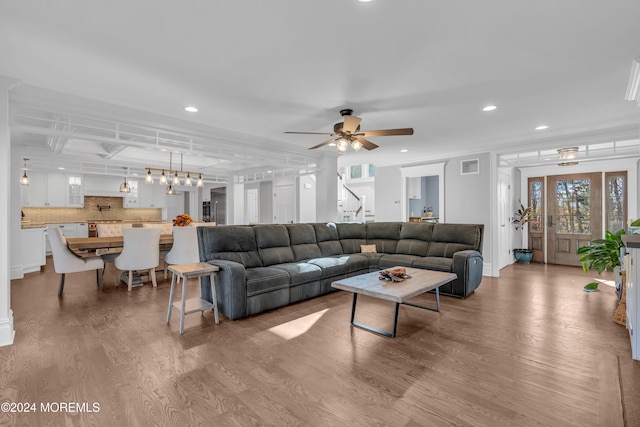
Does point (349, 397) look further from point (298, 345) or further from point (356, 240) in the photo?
point (356, 240)

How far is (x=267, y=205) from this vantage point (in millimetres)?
9203

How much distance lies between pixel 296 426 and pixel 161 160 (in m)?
7.93

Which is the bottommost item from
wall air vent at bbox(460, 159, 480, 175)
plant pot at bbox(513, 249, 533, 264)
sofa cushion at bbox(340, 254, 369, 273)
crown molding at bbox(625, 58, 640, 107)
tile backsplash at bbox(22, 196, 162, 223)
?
plant pot at bbox(513, 249, 533, 264)

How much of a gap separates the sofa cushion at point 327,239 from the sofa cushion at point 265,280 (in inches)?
56.8

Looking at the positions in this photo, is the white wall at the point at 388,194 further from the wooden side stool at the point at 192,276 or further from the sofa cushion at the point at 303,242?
the wooden side stool at the point at 192,276

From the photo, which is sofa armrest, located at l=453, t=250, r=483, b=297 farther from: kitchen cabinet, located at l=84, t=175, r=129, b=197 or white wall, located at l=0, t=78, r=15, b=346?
kitchen cabinet, located at l=84, t=175, r=129, b=197

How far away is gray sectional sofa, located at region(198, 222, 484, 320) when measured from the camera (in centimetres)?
351

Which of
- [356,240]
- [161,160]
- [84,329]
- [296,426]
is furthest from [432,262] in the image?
[161,160]

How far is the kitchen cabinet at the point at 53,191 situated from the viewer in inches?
294

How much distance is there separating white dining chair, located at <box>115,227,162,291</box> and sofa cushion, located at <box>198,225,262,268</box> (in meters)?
1.42

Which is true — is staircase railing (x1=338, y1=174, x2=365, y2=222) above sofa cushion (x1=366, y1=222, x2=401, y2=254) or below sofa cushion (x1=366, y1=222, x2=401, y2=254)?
above

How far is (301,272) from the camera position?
397cm

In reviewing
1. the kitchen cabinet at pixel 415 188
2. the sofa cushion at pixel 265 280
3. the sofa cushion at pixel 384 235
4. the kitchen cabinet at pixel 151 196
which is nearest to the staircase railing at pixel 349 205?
the kitchen cabinet at pixel 415 188

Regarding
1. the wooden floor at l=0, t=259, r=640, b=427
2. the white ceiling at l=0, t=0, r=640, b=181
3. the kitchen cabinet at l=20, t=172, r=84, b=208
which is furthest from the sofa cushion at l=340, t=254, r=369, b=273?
the kitchen cabinet at l=20, t=172, r=84, b=208
